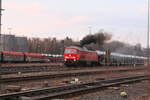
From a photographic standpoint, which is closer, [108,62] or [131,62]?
[108,62]

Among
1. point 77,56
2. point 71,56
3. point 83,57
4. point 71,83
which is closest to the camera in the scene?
point 71,83

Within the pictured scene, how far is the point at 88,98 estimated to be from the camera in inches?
456

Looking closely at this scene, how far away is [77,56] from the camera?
1581 inches

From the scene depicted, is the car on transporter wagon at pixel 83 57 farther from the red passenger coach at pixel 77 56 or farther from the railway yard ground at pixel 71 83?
the railway yard ground at pixel 71 83

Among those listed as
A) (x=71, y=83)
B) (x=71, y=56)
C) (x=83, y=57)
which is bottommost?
(x=71, y=83)

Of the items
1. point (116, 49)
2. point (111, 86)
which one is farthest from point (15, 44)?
point (111, 86)

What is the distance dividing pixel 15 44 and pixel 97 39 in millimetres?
37041

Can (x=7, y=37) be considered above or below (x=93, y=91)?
above

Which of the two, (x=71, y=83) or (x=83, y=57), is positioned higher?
(x=83, y=57)

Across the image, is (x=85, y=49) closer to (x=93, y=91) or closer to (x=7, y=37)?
(x=93, y=91)

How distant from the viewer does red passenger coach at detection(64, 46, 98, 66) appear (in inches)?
1585

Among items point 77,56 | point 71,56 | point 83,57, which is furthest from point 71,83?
point 83,57

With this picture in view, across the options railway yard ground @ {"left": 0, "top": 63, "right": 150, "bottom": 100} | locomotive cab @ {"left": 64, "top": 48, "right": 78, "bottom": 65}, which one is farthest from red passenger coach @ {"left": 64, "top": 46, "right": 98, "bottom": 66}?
railway yard ground @ {"left": 0, "top": 63, "right": 150, "bottom": 100}

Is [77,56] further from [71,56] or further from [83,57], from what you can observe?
[83,57]
